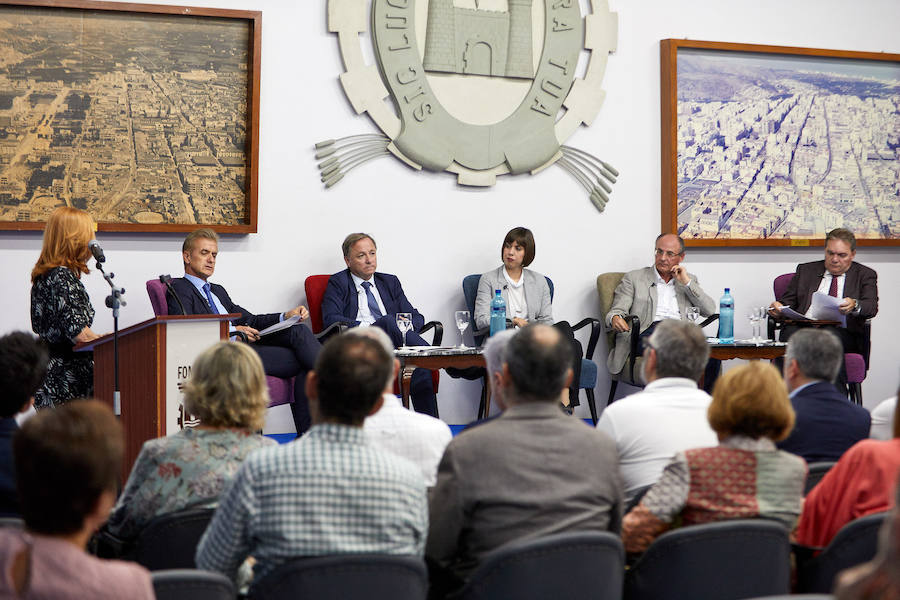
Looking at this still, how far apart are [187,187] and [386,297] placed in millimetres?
1372

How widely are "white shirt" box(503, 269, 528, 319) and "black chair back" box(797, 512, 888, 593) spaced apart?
4.31 meters

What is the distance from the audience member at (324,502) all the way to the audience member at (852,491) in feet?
3.11

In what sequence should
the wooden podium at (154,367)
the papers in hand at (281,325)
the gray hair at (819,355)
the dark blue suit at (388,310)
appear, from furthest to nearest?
the dark blue suit at (388,310) → the papers in hand at (281,325) → the wooden podium at (154,367) → the gray hair at (819,355)

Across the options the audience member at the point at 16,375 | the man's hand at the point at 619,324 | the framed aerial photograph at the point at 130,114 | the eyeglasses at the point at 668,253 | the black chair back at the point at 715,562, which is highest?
the framed aerial photograph at the point at 130,114

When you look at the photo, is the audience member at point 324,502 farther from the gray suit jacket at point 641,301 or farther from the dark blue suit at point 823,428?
the gray suit jacket at point 641,301

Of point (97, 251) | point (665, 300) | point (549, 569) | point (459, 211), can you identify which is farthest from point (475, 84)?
point (549, 569)

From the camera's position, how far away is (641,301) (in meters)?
6.52

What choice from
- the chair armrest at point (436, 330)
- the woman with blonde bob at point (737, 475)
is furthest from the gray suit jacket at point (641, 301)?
the woman with blonde bob at point (737, 475)

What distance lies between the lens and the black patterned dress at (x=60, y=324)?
4.16m

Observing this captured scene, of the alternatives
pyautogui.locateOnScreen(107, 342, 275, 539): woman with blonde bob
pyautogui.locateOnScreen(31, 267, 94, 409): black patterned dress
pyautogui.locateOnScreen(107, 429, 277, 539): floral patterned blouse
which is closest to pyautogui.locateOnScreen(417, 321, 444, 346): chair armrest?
pyautogui.locateOnScreen(31, 267, 94, 409): black patterned dress

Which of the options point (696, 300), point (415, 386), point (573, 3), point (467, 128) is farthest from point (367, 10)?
point (696, 300)

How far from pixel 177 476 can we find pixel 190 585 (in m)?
0.62

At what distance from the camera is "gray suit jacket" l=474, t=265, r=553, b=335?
6.23 meters

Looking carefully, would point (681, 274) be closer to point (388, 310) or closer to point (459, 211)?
point (459, 211)
